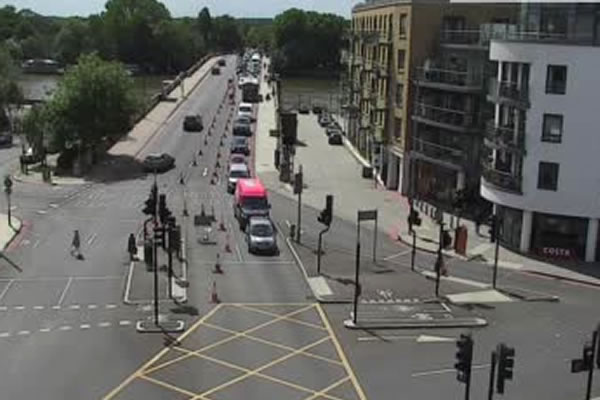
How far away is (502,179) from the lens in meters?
59.6

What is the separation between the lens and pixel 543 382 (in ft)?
119

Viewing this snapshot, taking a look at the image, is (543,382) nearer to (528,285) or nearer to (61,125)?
(528,285)

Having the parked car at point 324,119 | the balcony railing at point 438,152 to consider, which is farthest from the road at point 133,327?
the parked car at point 324,119

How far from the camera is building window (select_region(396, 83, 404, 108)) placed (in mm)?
79000

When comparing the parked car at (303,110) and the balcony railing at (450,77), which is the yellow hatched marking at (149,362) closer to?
the balcony railing at (450,77)

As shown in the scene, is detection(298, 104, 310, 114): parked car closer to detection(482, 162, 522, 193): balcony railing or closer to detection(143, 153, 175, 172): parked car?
detection(143, 153, 175, 172): parked car

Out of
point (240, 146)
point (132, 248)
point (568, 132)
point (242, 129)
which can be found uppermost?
point (568, 132)

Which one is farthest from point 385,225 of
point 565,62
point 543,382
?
point 543,382

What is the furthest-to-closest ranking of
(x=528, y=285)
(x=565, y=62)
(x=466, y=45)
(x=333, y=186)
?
(x=333, y=186) < (x=466, y=45) < (x=565, y=62) < (x=528, y=285)

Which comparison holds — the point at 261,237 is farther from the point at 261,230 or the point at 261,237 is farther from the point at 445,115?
the point at 445,115

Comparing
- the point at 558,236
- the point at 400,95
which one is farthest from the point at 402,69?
the point at 558,236

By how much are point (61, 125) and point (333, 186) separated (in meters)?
25.5

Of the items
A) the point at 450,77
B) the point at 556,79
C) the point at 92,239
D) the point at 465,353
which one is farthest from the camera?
the point at 450,77

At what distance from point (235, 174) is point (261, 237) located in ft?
73.5
